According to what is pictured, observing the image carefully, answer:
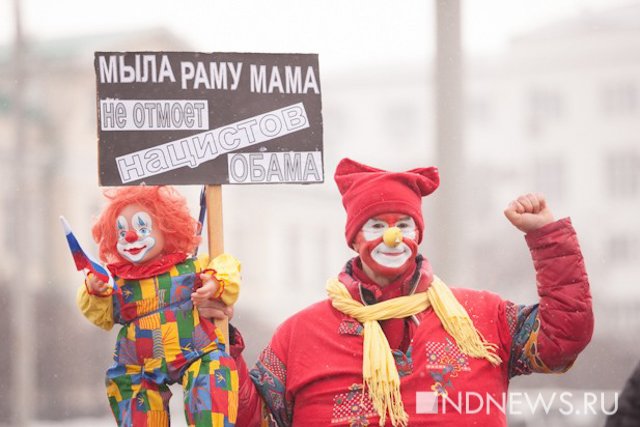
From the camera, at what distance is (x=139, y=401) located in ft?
8.73

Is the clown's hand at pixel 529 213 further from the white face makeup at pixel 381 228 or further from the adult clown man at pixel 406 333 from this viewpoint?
the white face makeup at pixel 381 228

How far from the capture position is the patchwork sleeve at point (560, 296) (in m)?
2.59

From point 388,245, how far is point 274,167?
401mm

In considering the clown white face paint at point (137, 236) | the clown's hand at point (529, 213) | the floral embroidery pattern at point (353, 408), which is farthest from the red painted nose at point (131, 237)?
the clown's hand at point (529, 213)

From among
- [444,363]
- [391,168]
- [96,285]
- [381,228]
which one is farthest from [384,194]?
[391,168]

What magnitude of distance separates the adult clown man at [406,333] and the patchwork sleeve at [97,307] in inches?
9.2

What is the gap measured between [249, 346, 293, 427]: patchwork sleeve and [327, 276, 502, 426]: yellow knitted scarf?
212mm

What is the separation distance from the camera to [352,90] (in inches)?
161

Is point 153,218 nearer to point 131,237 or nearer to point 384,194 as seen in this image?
point 131,237

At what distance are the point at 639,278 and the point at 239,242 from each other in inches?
56.8

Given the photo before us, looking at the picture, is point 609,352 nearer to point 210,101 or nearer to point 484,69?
point 484,69

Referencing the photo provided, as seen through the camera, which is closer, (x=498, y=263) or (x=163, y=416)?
(x=163, y=416)

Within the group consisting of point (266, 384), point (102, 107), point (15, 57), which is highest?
point (15, 57)

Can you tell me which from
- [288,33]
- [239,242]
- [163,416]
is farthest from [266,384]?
[288,33]
